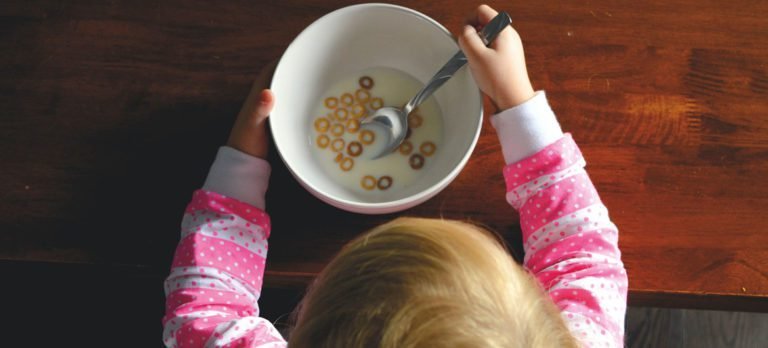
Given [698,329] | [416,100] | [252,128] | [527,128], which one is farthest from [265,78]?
[698,329]

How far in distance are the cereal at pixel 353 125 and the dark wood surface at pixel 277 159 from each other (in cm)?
8

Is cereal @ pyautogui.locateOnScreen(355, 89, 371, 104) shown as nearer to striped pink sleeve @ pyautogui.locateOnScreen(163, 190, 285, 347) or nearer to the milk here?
the milk

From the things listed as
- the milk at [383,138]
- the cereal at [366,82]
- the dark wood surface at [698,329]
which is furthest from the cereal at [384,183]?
the dark wood surface at [698,329]

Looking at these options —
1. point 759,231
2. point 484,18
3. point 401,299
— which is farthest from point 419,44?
point 759,231

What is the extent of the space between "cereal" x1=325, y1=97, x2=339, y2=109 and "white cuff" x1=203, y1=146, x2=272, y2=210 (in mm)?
100

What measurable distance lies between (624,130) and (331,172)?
31 centimetres

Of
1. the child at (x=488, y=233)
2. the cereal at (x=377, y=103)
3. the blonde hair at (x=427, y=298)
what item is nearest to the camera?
the blonde hair at (x=427, y=298)

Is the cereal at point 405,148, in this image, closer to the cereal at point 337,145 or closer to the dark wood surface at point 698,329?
the cereal at point 337,145

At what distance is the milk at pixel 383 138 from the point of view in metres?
0.70

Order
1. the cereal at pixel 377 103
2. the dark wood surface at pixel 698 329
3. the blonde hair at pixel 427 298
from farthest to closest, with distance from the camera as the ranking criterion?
the dark wood surface at pixel 698 329 → the cereal at pixel 377 103 → the blonde hair at pixel 427 298

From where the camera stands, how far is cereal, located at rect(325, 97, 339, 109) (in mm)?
723

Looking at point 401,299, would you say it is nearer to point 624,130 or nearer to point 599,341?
point 599,341

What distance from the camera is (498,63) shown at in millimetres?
658

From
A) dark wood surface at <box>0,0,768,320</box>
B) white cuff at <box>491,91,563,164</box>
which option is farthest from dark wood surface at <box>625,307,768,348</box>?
white cuff at <box>491,91,563,164</box>
